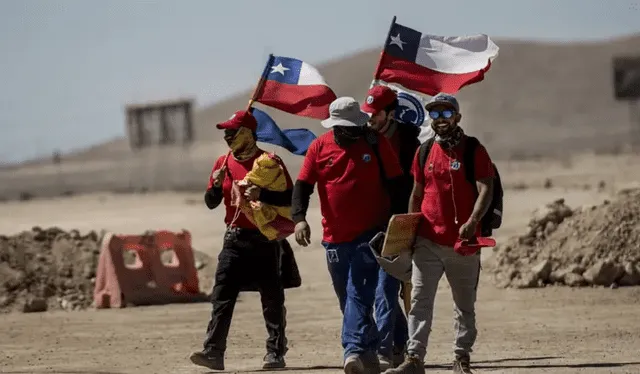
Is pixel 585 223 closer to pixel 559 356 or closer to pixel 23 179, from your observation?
pixel 559 356

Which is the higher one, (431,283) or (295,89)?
(295,89)

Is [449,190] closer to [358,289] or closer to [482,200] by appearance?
[482,200]

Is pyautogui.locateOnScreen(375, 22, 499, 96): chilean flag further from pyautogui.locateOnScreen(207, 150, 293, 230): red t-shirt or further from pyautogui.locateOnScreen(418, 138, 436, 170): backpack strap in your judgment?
pyautogui.locateOnScreen(418, 138, 436, 170): backpack strap

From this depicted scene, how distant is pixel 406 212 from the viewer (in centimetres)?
1245

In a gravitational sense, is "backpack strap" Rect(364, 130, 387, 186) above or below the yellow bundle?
above

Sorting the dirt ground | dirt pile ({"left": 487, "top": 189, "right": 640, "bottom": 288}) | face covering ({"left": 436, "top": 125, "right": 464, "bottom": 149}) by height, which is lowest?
the dirt ground

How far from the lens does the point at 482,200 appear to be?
11945 millimetres

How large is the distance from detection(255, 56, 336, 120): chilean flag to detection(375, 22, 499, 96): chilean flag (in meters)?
0.50

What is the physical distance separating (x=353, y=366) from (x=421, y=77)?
3597 millimetres

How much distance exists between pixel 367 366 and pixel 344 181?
1197 millimetres

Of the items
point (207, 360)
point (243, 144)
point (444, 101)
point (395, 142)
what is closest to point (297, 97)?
point (243, 144)

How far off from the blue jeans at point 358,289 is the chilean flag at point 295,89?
2708mm

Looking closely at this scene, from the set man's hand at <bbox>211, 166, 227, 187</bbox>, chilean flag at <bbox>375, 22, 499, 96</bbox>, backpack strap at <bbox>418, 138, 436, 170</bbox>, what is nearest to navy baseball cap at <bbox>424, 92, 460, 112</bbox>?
backpack strap at <bbox>418, 138, 436, 170</bbox>

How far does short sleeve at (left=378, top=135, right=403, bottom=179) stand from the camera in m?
12.4
